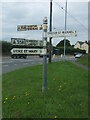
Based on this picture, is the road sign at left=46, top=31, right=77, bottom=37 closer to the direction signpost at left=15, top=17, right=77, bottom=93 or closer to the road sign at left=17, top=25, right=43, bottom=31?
the direction signpost at left=15, top=17, right=77, bottom=93

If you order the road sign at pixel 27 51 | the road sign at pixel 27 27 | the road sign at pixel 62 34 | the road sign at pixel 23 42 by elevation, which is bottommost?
the road sign at pixel 27 51

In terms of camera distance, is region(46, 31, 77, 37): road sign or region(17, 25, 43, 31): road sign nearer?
region(46, 31, 77, 37): road sign

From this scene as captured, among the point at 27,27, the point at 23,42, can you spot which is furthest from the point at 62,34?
the point at 23,42

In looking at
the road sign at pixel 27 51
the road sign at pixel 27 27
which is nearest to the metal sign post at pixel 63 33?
the road sign at pixel 27 27

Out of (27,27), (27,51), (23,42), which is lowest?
(27,51)

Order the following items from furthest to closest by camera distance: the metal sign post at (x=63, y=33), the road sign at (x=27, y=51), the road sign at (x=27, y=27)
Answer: the road sign at (x=27, y=27) → the metal sign post at (x=63, y=33) → the road sign at (x=27, y=51)

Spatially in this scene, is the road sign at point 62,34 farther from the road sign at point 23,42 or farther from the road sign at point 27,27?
the road sign at point 23,42

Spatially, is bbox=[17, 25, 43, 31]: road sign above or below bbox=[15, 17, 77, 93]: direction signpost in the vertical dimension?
above

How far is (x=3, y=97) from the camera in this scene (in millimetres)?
7680

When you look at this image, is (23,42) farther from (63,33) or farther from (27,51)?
(63,33)

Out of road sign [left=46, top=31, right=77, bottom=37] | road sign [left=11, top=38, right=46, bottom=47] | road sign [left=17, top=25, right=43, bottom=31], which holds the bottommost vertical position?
road sign [left=11, top=38, right=46, bottom=47]

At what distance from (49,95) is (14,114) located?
2035 millimetres

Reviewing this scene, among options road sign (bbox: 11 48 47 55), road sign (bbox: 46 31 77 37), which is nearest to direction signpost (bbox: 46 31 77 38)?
road sign (bbox: 46 31 77 37)

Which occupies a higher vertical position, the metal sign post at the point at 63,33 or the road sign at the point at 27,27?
the road sign at the point at 27,27
